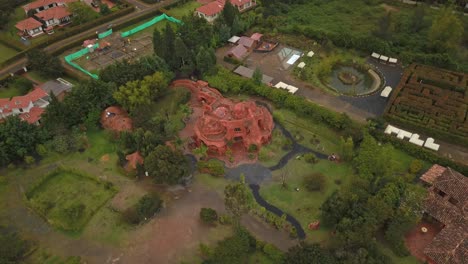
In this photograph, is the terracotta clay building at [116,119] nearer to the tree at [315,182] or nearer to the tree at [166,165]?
the tree at [166,165]

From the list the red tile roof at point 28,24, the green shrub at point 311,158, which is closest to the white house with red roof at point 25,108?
the red tile roof at point 28,24

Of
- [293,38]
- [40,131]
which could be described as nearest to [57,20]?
[40,131]

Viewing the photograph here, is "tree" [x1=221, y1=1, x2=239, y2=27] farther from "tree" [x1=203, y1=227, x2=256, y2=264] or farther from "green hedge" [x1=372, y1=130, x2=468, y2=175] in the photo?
"tree" [x1=203, y1=227, x2=256, y2=264]

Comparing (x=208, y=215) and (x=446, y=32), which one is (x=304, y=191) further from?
(x=446, y=32)

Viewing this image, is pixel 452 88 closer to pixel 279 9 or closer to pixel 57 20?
pixel 279 9

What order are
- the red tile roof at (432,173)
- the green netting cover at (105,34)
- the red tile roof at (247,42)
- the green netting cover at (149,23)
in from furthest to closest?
the green netting cover at (149,23)
the green netting cover at (105,34)
the red tile roof at (247,42)
the red tile roof at (432,173)

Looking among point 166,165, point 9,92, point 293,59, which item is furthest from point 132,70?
point 293,59
